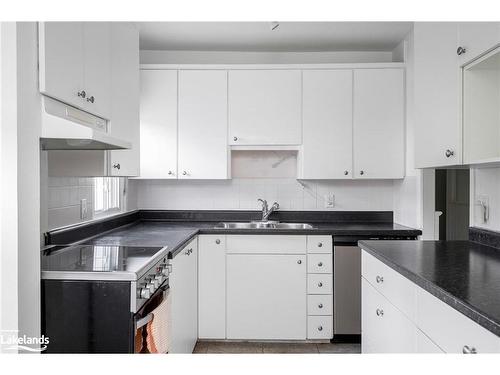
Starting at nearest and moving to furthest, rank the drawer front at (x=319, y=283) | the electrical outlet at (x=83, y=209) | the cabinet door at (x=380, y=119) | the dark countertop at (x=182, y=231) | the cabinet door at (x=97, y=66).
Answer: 1. the cabinet door at (x=97, y=66)
2. the dark countertop at (x=182, y=231)
3. the electrical outlet at (x=83, y=209)
4. the drawer front at (x=319, y=283)
5. the cabinet door at (x=380, y=119)

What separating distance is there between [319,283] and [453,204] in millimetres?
2373

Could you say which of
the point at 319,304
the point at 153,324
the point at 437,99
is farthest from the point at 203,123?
the point at 153,324

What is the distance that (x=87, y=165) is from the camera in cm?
217

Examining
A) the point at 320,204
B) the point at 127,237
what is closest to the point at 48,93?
the point at 127,237

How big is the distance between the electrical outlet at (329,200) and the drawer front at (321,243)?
660 mm

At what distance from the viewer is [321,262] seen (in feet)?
Answer: 10.0

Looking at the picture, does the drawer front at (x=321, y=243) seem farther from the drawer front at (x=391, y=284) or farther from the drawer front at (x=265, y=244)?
the drawer front at (x=391, y=284)

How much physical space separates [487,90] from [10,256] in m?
2.18

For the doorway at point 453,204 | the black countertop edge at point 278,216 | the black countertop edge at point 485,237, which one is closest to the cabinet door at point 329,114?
the black countertop edge at point 278,216

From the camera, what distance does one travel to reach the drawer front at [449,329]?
1054 millimetres

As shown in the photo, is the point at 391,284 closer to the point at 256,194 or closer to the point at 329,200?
the point at 329,200

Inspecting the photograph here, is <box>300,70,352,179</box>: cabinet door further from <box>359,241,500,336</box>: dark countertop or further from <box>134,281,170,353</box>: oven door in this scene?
<box>134,281,170,353</box>: oven door

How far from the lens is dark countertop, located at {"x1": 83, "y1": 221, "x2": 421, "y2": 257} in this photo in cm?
249

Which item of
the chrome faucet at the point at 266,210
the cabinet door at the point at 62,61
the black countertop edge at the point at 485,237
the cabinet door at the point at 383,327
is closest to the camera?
the cabinet door at the point at 62,61
